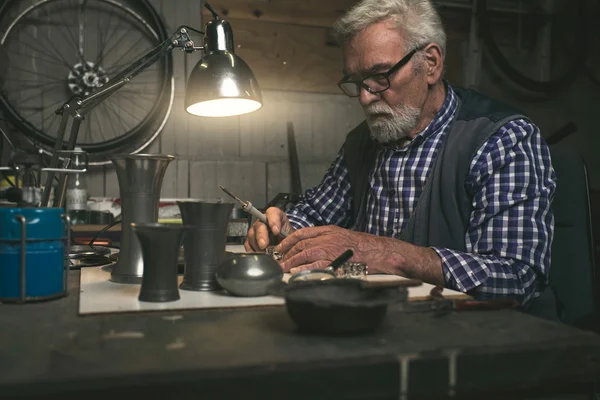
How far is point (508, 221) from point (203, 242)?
865 millimetres

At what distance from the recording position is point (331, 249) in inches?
52.1

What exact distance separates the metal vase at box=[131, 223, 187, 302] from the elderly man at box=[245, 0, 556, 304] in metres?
0.38

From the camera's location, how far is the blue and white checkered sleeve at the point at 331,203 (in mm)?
2268

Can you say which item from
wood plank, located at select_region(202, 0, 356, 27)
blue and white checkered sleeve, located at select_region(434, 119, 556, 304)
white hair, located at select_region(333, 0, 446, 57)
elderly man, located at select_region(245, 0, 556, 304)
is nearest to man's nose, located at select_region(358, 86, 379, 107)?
elderly man, located at select_region(245, 0, 556, 304)

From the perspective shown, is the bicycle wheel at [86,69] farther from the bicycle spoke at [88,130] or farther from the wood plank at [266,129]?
the wood plank at [266,129]

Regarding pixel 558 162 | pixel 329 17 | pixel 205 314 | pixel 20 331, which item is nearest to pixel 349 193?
pixel 558 162

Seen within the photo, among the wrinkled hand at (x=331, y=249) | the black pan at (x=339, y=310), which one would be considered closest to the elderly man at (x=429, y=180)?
the wrinkled hand at (x=331, y=249)

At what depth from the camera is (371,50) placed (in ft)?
5.99

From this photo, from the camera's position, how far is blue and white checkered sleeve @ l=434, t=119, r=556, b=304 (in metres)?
1.42

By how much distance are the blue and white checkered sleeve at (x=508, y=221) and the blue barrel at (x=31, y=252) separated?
87 cm

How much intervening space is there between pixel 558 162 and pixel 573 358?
1082 millimetres

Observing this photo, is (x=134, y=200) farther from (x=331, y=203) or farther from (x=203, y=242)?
(x=331, y=203)

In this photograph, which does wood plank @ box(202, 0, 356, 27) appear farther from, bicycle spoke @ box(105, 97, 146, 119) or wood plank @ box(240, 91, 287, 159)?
bicycle spoke @ box(105, 97, 146, 119)

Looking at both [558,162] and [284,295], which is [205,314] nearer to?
[284,295]
